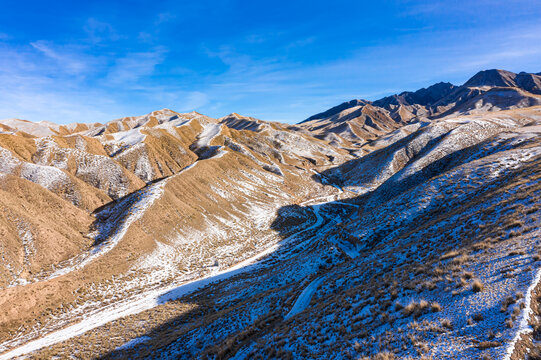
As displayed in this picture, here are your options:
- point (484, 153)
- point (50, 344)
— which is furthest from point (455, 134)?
point (50, 344)

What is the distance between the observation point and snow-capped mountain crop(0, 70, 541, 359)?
10.6 meters

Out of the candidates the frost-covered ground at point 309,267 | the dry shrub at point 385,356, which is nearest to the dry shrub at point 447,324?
the frost-covered ground at point 309,267

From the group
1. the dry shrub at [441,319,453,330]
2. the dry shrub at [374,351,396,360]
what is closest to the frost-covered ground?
the dry shrub at [441,319,453,330]

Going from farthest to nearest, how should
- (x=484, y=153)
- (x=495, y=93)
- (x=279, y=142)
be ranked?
(x=495, y=93), (x=279, y=142), (x=484, y=153)

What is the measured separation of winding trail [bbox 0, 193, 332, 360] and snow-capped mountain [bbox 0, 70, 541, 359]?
0.19 meters

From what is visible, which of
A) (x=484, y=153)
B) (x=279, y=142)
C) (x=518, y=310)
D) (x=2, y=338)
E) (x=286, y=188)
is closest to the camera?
(x=518, y=310)

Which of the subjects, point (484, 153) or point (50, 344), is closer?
point (50, 344)

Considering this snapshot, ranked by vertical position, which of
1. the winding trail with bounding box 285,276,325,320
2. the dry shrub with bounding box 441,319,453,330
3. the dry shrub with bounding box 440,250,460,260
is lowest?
the winding trail with bounding box 285,276,325,320

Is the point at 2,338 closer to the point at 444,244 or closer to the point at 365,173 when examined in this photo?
the point at 444,244

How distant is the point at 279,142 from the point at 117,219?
86493 millimetres

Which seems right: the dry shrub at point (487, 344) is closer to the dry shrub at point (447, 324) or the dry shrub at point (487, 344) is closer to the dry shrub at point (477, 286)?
the dry shrub at point (447, 324)

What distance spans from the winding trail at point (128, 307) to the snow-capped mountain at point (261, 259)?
19 centimetres

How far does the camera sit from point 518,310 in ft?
27.8

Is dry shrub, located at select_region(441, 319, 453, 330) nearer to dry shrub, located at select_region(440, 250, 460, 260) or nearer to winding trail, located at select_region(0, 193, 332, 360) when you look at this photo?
dry shrub, located at select_region(440, 250, 460, 260)
